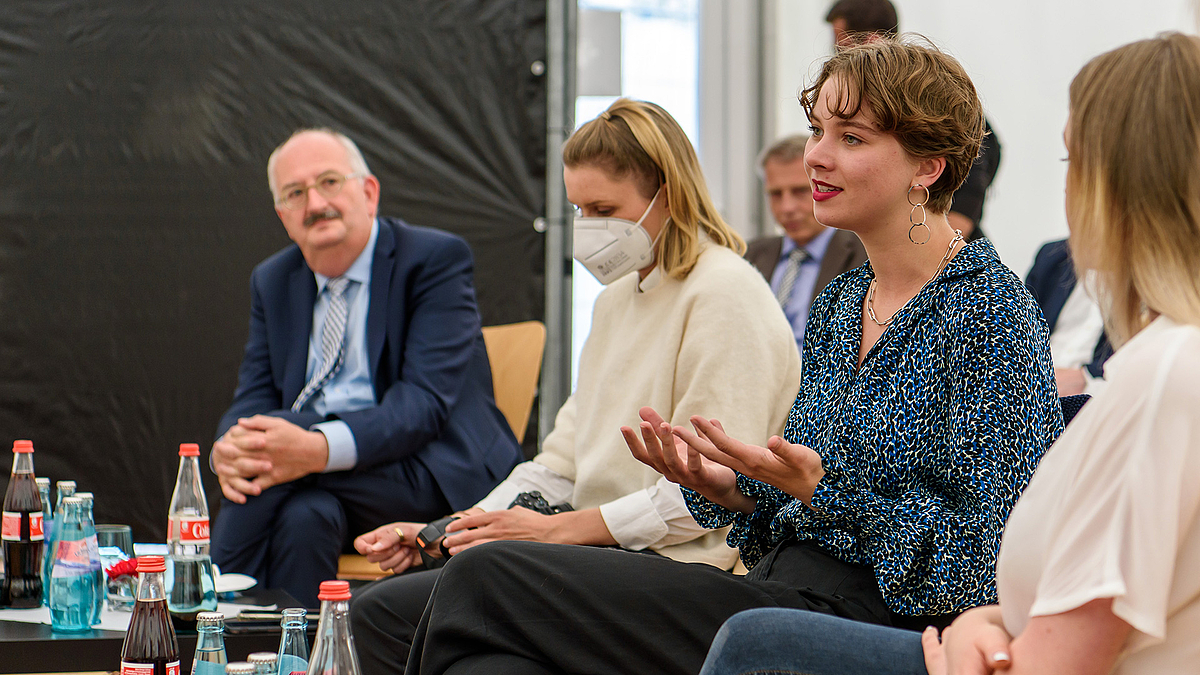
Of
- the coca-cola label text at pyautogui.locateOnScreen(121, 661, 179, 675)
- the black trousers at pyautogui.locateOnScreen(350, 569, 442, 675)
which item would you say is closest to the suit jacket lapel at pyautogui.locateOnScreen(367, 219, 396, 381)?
the black trousers at pyautogui.locateOnScreen(350, 569, 442, 675)

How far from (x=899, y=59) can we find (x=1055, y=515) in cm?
77

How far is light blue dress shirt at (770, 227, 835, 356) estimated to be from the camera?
12.4 feet

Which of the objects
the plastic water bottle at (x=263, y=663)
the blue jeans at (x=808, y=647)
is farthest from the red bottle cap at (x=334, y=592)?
the blue jeans at (x=808, y=647)

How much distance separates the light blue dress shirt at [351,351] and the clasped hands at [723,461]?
1.46 meters

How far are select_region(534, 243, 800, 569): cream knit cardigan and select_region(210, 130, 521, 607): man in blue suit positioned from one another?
72 cm

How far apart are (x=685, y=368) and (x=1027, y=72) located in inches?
96.0

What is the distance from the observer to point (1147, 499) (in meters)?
0.82

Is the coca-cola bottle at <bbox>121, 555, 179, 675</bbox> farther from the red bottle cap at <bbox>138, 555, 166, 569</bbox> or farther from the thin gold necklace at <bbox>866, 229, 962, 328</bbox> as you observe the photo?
the thin gold necklace at <bbox>866, 229, 962, 328</bbox>

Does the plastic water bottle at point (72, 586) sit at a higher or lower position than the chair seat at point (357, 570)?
higher

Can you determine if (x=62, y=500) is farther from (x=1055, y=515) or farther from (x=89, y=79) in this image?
(x=89, y=79)

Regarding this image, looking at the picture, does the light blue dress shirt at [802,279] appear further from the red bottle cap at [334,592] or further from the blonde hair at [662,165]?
the red bottle cap at [334,592]

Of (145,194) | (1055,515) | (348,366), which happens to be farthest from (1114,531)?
(145,194)

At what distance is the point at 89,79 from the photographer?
12.8 feet

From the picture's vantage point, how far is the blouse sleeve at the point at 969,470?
127cm
